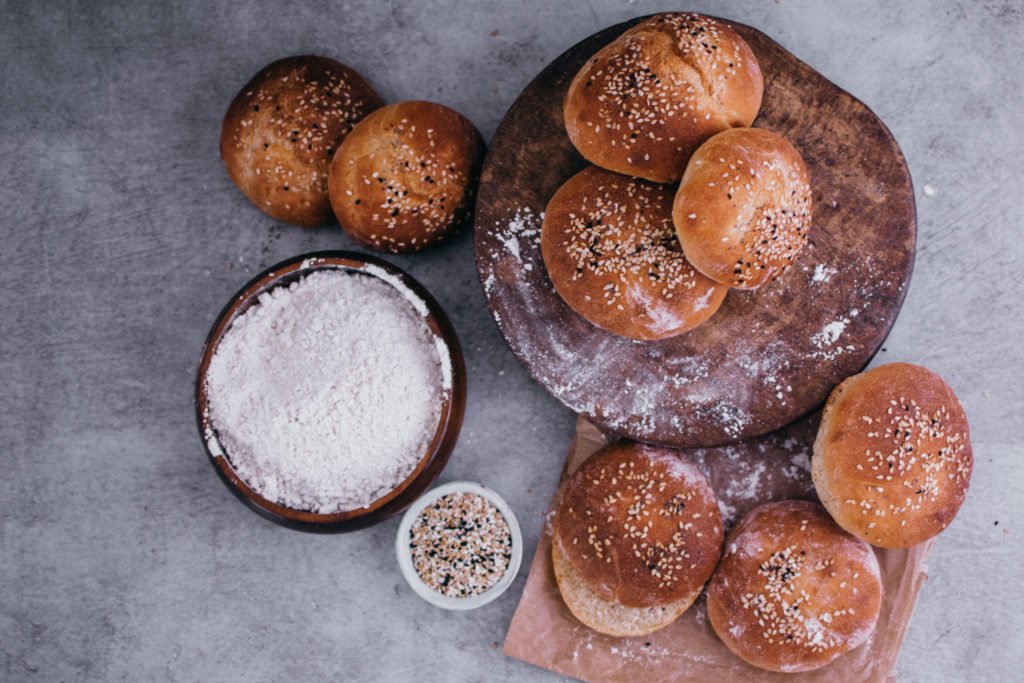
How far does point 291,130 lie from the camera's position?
2041 mm

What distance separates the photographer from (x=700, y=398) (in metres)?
1.99

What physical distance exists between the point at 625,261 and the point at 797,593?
0.97 meters

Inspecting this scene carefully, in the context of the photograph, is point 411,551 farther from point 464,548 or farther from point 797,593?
point 797,593

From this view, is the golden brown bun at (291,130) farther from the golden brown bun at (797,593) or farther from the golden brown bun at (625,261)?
the golden brown bun at (797,593)

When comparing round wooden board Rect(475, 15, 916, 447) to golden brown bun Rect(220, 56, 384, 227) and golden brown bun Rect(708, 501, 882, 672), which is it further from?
golden brown bun Rect(220, 56, 384, 227)

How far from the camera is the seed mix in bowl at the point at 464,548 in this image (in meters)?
2.14

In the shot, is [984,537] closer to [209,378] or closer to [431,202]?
[431,202]

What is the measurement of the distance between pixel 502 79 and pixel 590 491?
1228mm

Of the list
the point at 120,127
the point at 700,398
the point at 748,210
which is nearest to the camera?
the point at 748,210

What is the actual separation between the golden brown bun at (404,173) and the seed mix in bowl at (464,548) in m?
0.78

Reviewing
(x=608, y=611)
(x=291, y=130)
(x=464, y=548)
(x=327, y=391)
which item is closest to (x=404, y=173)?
(x=291, y=130)

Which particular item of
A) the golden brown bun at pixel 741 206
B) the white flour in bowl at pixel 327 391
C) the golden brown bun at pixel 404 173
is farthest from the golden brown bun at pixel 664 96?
the white flour in bowl at pixel 327 391

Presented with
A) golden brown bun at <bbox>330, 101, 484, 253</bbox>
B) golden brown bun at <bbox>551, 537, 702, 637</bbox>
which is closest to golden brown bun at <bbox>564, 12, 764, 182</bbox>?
golden brown bun at <bbox>330, 101, 484, 253</bbox>

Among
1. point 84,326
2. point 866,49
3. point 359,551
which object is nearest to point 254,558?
point 359,551
